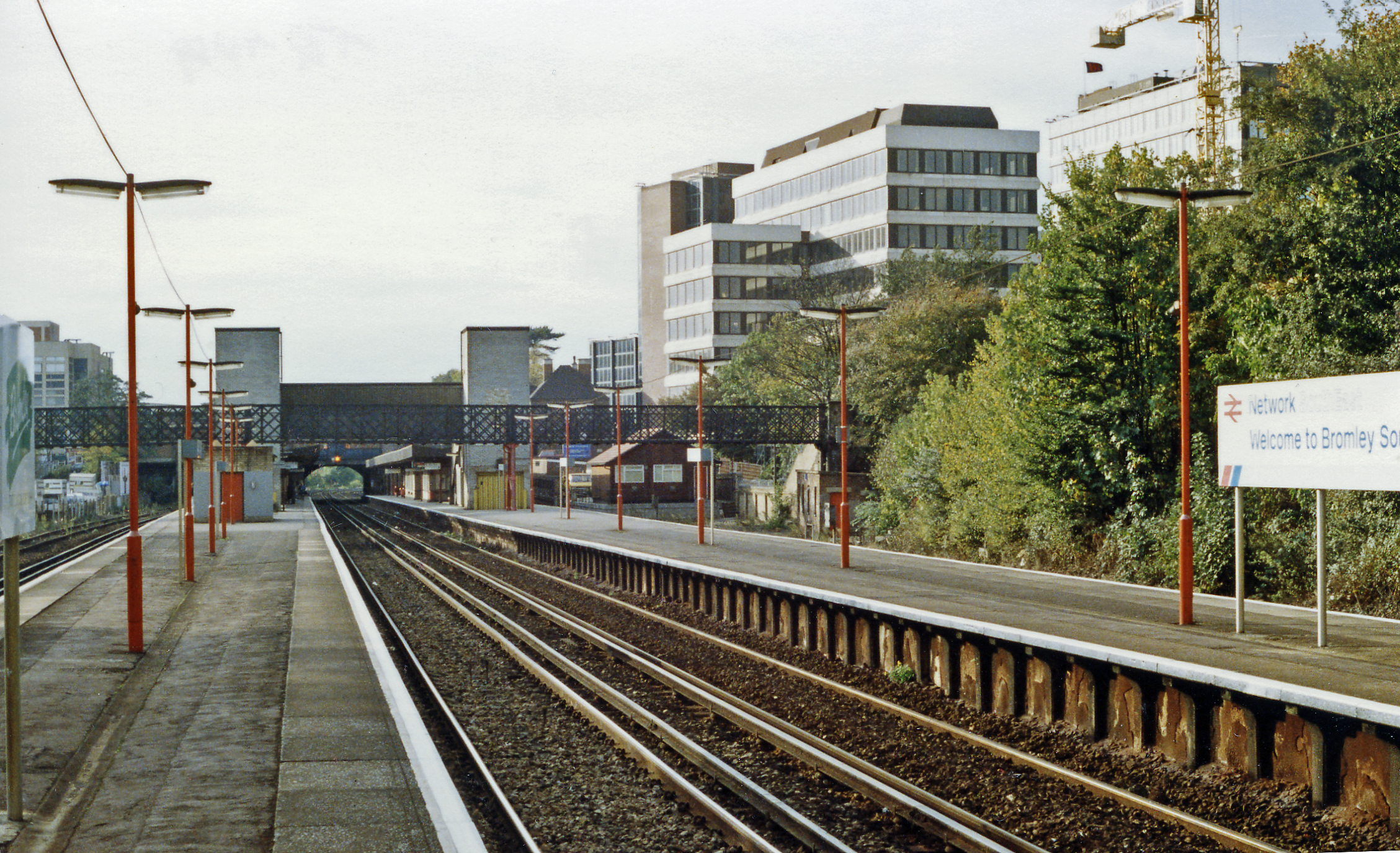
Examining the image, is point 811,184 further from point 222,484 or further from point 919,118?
point 222,484

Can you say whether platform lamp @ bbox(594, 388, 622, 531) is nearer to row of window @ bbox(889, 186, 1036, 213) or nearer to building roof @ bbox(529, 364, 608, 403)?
row of window @ bbox(889, 186, 1036, 213)

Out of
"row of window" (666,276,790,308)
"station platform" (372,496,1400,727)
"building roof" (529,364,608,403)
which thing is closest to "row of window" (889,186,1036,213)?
"row of window" (666,276,790,308)

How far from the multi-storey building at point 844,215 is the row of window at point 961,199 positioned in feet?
0.27

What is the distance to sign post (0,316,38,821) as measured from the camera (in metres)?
8.05

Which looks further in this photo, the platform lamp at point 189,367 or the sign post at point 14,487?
the platform lamp at point 189,367

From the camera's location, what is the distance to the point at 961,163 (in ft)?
286

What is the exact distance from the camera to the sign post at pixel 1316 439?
486 inches

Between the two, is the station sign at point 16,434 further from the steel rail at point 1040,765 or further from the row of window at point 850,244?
the row of window at point 850,244

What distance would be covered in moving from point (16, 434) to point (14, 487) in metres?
0.40

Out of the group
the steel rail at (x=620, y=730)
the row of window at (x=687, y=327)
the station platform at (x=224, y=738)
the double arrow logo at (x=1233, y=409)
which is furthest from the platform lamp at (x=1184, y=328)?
the row of window at (x=687, y=327)

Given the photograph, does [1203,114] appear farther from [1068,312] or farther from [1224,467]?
[1224,467]

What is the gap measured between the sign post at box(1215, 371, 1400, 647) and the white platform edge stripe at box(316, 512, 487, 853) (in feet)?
29.4

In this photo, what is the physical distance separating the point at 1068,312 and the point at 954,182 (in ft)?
200

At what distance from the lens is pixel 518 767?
40.8ft
